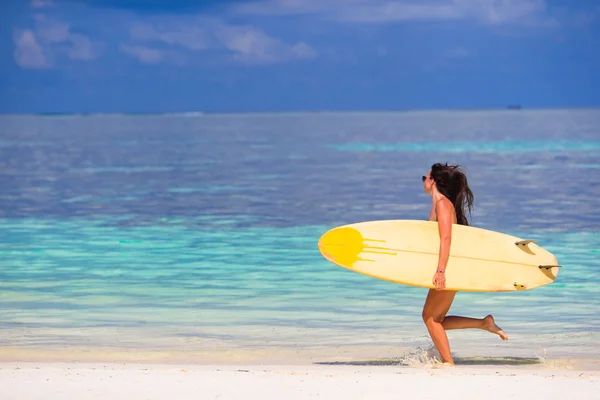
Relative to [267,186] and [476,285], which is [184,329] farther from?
[267,186]

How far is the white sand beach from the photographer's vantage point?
512cm

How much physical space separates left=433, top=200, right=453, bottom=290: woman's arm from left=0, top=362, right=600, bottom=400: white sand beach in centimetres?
64

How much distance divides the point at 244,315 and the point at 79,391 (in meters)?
3.69

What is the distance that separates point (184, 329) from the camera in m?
8.27

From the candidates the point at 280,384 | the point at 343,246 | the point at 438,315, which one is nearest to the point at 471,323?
the point at 438,315

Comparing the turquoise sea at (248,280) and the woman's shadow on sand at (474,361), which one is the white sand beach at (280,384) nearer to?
the woman's shadow on sand at (474,361)

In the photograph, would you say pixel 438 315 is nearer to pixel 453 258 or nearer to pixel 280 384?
pixel 453 258

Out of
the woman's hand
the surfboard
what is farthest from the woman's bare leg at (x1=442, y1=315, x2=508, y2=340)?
the woman's hand

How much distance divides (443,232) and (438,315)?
590mm

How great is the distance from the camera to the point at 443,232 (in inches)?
241

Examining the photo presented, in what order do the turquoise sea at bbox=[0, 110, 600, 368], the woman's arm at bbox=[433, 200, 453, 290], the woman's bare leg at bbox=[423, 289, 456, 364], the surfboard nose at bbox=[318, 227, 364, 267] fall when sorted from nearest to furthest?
the woman's arm at bbox=[433, 200, 453, 290]
the woman's bare leg at bbox=[423, 289, 456, 364]
the surfboard nose at bbox=[318, 227, 364, 267]
the turquoise sea at bbox=[0, 110, 600, 368]

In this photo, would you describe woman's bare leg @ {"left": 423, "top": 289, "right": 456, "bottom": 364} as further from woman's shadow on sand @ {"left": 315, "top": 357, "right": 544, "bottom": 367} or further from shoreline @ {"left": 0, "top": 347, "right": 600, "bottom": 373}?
woman's shadow on sand @ {"left": 315, "top": 357, "right": 544, "bottom": 367}

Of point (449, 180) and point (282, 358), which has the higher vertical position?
point (449, 180)

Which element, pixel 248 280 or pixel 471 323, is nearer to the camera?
pixel 471 323
